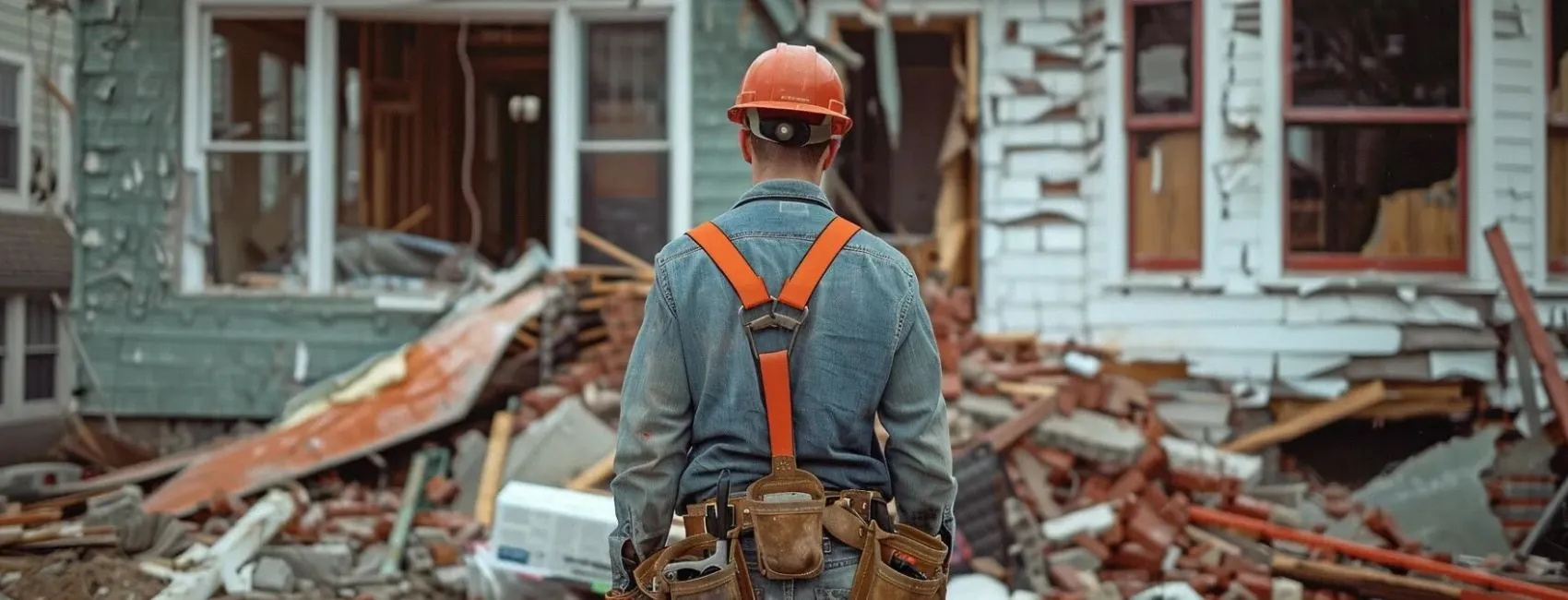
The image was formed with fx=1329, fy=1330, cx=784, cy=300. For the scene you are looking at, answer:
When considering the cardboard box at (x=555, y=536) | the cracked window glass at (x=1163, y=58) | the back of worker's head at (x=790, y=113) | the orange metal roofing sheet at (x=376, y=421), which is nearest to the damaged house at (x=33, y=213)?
the orange metal roofing sheet at (x=376, y=421)

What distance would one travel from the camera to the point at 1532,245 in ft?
27.5

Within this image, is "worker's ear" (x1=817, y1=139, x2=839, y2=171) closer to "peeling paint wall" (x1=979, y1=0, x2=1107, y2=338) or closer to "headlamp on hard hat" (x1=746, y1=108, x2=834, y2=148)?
"headlamp on hard hat" (x1=746, y1=108, x2=834, y2=148)

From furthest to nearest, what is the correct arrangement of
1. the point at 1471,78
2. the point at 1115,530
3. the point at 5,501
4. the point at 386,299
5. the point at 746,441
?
1. the point at 386,299
2. the point at 1471,78
3. the point at 5,501
4. the point at 1115,530
5. the point at 746,441

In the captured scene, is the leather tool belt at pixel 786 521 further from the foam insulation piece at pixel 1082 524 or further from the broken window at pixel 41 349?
the broken window at pixel 41 349

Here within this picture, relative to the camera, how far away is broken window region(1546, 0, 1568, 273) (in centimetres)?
834

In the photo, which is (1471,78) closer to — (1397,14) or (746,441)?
(1397,14)

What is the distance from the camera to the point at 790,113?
2.71 meters

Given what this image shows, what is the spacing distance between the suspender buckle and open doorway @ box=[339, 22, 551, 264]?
24.4 feet

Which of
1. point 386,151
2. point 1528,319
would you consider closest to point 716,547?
point 1528,319

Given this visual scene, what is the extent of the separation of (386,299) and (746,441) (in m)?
7.03

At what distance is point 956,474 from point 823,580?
4389 millimetres

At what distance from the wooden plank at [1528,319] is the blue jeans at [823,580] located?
6.61 m

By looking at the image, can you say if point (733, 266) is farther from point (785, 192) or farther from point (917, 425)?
point (917, 425)

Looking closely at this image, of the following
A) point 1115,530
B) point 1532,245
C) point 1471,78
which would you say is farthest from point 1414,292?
point 1115,530
